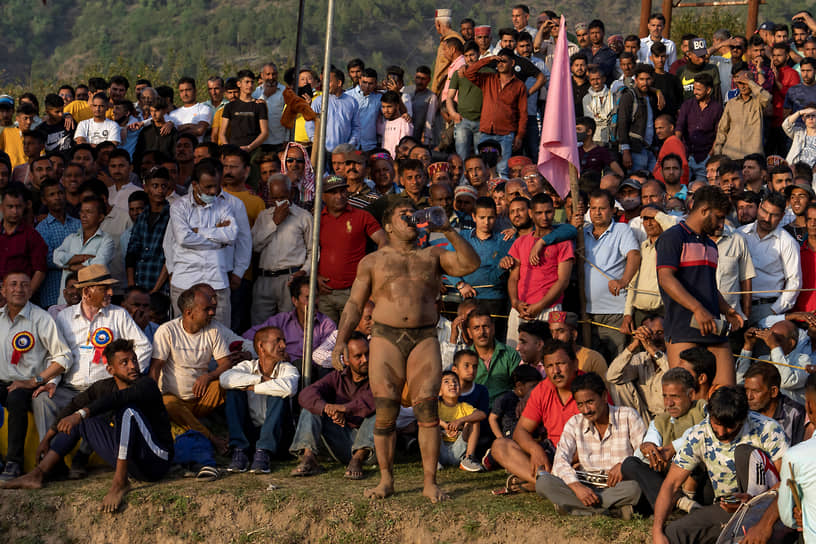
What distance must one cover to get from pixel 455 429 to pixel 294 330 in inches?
76.7

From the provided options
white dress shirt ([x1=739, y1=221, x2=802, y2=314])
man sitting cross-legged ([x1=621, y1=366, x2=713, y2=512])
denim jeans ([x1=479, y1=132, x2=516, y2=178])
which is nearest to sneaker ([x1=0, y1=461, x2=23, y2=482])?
man sitting cross-legged ([x1=621, y1=366, x2=713, y2=512])

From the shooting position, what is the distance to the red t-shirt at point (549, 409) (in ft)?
26.7

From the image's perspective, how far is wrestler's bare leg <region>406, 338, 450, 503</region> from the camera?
7.57 meters

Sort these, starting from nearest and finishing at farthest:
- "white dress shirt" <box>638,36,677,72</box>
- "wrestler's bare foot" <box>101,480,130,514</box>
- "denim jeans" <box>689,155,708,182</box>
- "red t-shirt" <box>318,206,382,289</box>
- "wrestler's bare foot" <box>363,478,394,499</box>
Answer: "wrestler's bare foot" <box>363,478,394,499</box>, "wrestler's bare foot" <box>101,480,130,514</box>, "red t-shirt" <box>318,206,382,289</box>, "denim jeans" <box>689,155,708,182</box>, "white dress shirt" <box>638,36,677,72</box>

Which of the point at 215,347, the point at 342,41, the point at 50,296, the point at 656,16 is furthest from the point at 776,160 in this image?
the point at 342,41

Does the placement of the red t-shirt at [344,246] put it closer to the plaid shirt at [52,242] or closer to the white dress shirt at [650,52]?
the plaid shirt at [52,242]

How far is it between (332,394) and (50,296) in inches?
132

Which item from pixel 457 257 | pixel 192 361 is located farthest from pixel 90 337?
pixel 457 257

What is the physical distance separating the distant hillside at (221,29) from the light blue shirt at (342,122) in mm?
41137

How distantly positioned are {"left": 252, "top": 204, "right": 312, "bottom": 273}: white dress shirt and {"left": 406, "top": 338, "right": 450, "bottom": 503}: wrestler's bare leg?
3044 millimetres

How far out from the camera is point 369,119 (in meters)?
14.1

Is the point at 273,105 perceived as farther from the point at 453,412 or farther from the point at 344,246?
the point at 453,412

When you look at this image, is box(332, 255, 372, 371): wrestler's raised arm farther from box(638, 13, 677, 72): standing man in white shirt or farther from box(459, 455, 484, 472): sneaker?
box(638, 13, 677, 72): standing man in white shirt

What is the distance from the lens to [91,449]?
8.70 m
